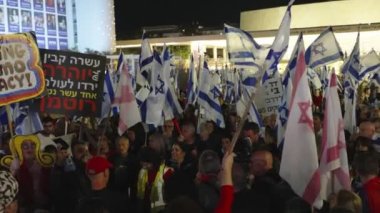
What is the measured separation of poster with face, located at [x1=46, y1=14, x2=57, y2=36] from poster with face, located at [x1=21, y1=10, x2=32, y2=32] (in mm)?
1509

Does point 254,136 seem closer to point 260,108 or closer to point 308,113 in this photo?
point 260,108

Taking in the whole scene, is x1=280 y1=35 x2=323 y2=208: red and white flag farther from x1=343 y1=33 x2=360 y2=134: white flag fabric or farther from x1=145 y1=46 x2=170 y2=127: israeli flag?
x1=343 y1=33 x2=360 y2=134: white flag fabric

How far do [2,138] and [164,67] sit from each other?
399 centimetres

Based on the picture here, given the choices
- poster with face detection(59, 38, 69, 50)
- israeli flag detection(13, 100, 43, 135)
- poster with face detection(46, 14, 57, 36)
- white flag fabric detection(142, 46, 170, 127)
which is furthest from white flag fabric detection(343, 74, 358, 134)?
poster with face detection(59, 38, 69, 50)

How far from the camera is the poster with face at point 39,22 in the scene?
3140 centimetres

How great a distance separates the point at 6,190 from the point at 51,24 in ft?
100

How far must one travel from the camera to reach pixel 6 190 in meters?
3.99

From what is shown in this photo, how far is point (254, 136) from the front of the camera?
8273 mm

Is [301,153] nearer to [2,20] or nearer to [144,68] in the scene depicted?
[144,68]

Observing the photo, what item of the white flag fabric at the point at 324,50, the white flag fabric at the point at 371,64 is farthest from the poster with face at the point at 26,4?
the white flag fabric at the point at 324,50

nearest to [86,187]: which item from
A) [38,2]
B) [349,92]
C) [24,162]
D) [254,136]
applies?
[24,162]

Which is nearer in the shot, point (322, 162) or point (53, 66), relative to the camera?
point (322, 162)

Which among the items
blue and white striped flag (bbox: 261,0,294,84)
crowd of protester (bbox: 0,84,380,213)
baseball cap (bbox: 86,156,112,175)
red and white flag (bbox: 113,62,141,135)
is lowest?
crowd of protester (bbox: 0,84,380,213)

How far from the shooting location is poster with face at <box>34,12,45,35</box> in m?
31.4
